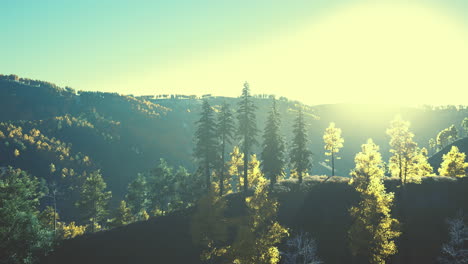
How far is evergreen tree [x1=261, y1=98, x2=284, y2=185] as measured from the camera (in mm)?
43062

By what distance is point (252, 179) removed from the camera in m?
51.2

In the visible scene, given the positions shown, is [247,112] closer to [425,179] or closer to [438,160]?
[425,179]

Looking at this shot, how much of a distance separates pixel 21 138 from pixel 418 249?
205593 millimetres

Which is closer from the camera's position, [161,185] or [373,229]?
[373,229]

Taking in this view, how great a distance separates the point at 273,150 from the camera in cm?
4347

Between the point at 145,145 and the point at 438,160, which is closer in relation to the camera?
the point at 438,160

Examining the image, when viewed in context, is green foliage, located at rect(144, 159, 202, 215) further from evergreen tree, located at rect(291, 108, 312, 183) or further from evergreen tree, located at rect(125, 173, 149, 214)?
evergreen tree, located at rect(291, 108, 312, 183)

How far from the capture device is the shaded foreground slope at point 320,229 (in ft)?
98.5

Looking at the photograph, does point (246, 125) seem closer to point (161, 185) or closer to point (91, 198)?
point (161, 185)

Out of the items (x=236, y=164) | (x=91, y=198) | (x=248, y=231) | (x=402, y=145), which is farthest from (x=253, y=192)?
(x=91, y=198)

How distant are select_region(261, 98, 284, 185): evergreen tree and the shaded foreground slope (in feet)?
14.2

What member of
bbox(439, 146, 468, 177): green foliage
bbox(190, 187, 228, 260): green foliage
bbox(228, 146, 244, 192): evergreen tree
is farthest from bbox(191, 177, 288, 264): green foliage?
bbox(439, 146, 468, 177): green foliage

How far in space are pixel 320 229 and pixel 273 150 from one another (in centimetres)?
1493

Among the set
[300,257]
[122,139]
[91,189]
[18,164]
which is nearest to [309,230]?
[300,257]
